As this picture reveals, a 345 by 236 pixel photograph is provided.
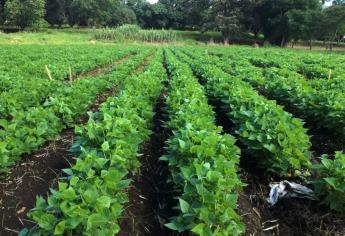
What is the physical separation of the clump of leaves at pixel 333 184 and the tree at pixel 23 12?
64.3 m

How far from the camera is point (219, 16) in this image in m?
61.8

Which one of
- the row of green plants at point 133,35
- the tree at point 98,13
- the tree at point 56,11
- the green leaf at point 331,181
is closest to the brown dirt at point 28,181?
the green leaf at point 331,181

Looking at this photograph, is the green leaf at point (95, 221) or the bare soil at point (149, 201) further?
the bare soil at point (149, 201)

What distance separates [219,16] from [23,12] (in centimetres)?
3406

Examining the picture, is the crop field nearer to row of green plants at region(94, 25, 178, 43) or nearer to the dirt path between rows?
the dirt path between rows

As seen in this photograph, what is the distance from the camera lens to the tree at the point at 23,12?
59.8 m

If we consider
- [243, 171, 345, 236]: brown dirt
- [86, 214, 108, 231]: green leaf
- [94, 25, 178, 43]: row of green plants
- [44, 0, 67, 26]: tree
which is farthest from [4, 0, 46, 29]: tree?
[86, 214, 108, 231]: green leaf

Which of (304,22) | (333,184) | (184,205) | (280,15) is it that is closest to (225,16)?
(280,15)

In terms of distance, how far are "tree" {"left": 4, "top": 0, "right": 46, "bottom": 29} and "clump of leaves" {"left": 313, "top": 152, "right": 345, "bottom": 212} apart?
211 ft

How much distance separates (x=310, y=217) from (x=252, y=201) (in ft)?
2.63

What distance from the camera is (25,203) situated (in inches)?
194

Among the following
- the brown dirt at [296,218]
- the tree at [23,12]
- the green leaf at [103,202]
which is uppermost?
the tree at [23,12]

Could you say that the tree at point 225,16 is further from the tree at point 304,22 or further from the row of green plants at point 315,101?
the row of green plants at point 315,101

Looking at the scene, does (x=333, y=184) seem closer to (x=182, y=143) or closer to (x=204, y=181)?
(x=204, y=181)
